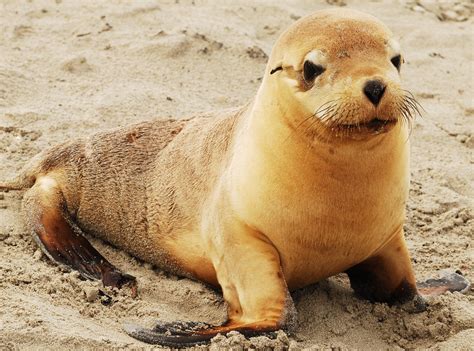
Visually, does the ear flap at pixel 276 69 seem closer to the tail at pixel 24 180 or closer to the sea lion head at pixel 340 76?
the sea lion head at pixel 340 76

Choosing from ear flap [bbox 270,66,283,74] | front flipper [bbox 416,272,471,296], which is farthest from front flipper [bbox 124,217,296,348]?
front flipper [bbox 416,272,471,296]

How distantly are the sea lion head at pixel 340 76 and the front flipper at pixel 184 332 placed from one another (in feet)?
2.51

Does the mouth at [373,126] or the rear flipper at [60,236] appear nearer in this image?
the mouth at [373,126]

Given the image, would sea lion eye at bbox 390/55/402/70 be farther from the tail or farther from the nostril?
the tail

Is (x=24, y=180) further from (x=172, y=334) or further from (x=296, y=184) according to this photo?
(x=296, y=184)

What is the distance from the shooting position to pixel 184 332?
344 centimetres

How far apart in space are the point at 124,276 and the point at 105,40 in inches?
130

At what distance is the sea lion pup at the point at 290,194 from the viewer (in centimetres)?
332

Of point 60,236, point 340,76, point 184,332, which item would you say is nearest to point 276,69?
point 340,76

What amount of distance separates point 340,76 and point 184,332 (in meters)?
1.11

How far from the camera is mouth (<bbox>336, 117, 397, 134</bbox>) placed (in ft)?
10.4

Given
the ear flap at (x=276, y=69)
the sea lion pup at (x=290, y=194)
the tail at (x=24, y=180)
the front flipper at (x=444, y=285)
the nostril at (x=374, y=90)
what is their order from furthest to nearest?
the tail at (x=24, y=180), the front flipper at (x=444, y=285), the ear flap at (x=276, y=69), the sea lion pup at (x=290, y=194), the nostril at (x=374, y=90)

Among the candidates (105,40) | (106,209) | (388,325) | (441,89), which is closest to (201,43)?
(105,40)

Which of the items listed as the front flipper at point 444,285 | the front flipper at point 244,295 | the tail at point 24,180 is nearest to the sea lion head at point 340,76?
the front flipper at point 244,295
